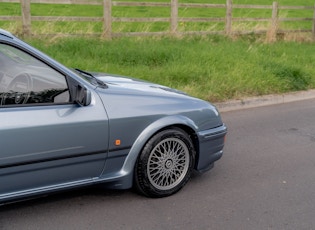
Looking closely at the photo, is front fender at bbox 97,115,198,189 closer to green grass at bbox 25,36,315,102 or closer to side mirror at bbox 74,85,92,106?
side mirror at bbox 74,85,92,106

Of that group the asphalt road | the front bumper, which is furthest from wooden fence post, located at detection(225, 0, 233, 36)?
the front bumper

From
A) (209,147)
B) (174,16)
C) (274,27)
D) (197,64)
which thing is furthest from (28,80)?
(274,27)

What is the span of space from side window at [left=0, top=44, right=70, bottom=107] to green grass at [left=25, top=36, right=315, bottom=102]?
14.4ft

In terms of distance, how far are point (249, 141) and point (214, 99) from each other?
1898 millimetres

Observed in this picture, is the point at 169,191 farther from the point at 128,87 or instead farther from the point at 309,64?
the point at 309,64

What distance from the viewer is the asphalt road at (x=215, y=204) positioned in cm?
380

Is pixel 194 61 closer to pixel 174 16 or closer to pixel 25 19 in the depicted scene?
pixel 174 16

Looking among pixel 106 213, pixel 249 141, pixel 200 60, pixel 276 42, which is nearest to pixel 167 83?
pixel 200 60

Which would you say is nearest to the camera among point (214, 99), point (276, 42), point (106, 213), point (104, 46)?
point (106, 213)

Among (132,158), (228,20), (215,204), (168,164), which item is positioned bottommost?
(215,204)

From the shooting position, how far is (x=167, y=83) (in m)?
8.23

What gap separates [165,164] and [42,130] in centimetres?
125

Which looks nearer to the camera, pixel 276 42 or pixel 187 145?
pixel 187 145

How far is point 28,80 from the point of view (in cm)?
377
